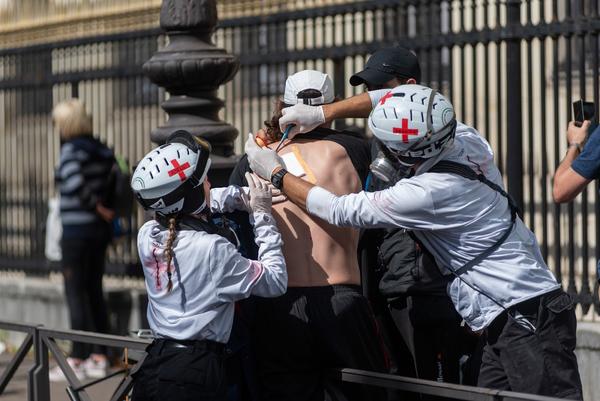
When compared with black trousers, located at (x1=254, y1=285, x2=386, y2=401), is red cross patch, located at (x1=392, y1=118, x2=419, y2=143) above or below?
above

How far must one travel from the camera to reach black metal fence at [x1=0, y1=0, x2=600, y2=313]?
846cm

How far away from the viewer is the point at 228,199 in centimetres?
536

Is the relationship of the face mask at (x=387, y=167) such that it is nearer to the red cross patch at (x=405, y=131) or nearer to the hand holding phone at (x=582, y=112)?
the red cross patch at (x=405, y=131)

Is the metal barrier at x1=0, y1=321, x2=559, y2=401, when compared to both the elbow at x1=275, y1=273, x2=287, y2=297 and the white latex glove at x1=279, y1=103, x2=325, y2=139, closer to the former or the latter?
the elbow at x1=275, y1=273, x2=287, y2=297

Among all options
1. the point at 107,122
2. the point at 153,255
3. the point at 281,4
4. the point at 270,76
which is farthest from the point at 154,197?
the point at 281,4

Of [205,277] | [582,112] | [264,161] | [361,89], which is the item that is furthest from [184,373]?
[361,89]

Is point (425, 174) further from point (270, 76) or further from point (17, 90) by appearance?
point (17, 90)

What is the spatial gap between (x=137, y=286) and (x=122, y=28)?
621 cm

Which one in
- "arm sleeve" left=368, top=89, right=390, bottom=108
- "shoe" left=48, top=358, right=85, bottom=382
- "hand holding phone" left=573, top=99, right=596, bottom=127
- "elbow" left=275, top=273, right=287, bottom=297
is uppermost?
"arm sleeve" left=368, top=89, right=390, bottom=108

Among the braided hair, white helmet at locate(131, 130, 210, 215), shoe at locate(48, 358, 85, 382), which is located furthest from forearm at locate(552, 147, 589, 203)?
shoe at locate(48, 358, 85, 382)

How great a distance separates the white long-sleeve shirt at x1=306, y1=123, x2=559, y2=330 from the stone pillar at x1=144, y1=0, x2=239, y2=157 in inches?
80.9

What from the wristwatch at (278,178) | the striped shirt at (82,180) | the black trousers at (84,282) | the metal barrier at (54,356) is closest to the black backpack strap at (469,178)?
the wristwatch at (278,178)

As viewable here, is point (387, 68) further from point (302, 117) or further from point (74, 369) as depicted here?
point (74, 369)

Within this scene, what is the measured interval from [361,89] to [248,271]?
5.14 m
